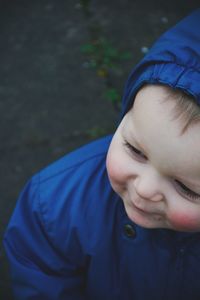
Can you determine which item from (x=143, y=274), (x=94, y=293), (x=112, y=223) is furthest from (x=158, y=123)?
(x=94, y=293)

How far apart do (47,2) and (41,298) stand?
1945 millimetres

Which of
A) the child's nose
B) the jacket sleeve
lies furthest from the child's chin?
the jacket sleeve

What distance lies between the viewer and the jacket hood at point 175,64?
110cm

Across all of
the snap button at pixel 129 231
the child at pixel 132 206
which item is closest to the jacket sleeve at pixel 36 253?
the child at pixel 132 206

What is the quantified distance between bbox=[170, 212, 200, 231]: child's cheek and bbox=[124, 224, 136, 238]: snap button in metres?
0.23

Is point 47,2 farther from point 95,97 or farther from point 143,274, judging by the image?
point 143,274

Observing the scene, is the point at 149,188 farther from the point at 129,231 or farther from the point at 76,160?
the point at 76,160

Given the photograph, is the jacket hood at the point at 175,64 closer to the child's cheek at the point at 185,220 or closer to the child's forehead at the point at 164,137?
the child's forehead at the point at 164,137

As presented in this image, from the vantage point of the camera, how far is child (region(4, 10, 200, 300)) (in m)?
1.12

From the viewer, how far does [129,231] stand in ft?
4.88

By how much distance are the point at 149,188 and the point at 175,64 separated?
0.29m

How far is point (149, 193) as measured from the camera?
3.95ft

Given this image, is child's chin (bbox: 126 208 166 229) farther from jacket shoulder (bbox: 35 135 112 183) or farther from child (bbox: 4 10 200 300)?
jacket shoulder (bbox: 35 135 112 183)

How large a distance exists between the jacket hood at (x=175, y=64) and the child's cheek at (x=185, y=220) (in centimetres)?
29
